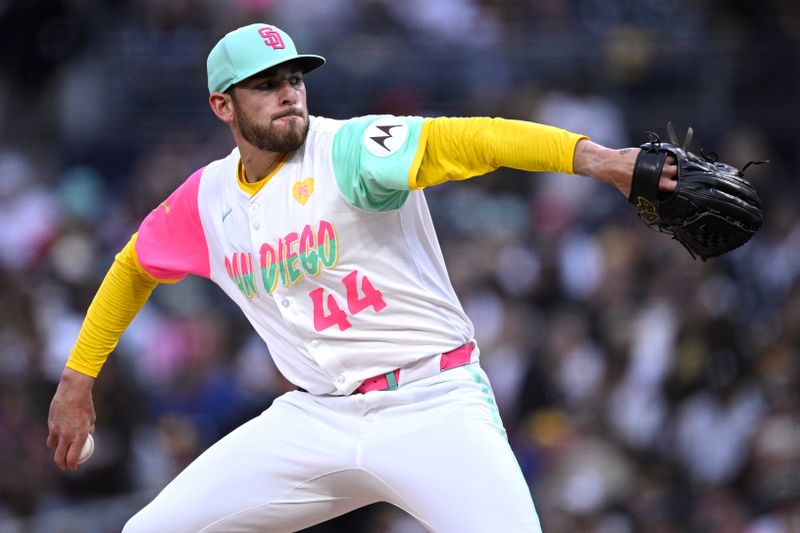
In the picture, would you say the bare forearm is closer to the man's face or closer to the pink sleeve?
the man's face

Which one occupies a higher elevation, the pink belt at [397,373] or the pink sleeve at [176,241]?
the pink sleeve at [176,241]

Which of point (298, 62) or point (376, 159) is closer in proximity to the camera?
point (376, 159)

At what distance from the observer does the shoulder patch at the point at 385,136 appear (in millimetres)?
4453

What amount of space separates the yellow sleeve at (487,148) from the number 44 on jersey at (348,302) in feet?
1.62

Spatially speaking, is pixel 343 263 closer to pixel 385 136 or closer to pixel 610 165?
pixel 385 136

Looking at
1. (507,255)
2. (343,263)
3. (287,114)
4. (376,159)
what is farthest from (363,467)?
(507,255)

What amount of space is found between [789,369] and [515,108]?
3297 mm

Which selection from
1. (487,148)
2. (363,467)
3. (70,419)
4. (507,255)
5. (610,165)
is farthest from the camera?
(507,255)

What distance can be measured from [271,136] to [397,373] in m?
0.98

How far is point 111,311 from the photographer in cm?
536

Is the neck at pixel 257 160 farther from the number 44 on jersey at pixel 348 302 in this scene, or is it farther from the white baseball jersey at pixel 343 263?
the number 44 on jersey at pixel 348 302

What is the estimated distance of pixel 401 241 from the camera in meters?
4.77

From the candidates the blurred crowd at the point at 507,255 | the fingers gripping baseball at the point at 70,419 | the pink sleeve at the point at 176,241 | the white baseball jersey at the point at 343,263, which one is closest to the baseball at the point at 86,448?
the fingers gripping baseball at the point at 70,419

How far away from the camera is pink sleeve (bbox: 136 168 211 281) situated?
17.2 feet
